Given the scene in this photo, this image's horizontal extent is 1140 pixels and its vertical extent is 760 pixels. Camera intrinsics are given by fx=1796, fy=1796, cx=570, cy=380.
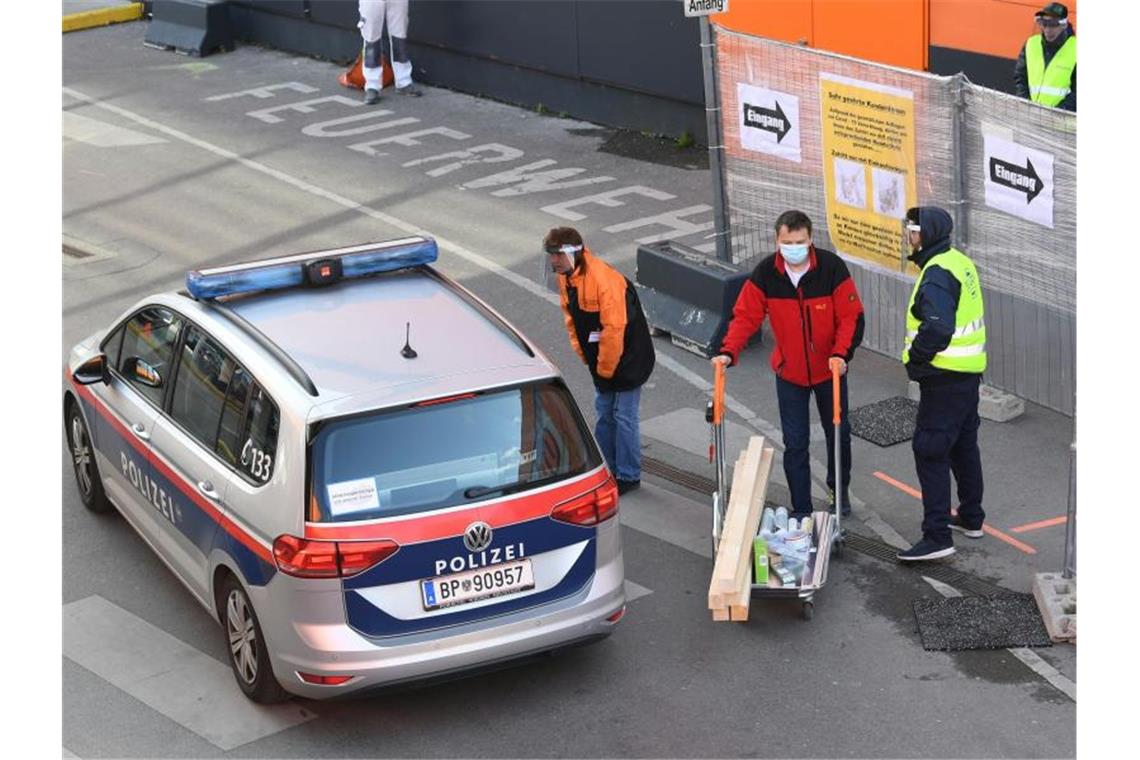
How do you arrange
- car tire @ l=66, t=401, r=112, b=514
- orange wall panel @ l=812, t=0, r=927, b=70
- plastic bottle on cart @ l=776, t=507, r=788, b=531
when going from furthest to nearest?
orange wall panel @ l=812, t=0, r=927, b=70 < car tire @ l=66, t=401, r=112, b=514 < plastic bottle on cart @ l=776, t=507, r=788, b=531

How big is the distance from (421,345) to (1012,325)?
15.3ft

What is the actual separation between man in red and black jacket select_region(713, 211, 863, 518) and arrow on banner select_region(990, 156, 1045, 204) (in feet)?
6.75

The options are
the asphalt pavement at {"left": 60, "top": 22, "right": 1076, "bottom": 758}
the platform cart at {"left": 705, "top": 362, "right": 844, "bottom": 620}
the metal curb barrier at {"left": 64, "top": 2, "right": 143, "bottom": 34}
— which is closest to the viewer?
the asphalt pavement at {"left": 60, "top": 22, "right": 1076, "bottom": 758}

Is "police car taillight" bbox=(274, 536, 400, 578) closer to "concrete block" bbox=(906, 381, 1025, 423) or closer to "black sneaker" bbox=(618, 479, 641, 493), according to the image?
"black sneaker" bbox=(618, 479, 641, 493)

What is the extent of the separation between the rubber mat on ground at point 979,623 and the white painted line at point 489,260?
2.75ft

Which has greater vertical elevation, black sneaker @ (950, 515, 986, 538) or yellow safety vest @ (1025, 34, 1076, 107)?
yellow safety vest @ (1025, 34, 1076, 107)

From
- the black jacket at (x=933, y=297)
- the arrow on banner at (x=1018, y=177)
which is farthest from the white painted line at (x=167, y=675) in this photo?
the arrow on banner at (x=1018, y=177)

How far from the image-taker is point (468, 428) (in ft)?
26.4

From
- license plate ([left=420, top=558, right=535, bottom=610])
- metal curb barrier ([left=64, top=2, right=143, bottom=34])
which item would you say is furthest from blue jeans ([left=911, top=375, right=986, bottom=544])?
metal curb barrier ([left=64, top=2, right=143, bottom=34])

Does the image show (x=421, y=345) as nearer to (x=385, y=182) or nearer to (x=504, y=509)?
(x=504, y=509)

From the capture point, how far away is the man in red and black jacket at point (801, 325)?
9.48 m

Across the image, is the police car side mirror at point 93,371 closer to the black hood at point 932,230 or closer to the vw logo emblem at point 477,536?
the vw logo emblem at point 477,536

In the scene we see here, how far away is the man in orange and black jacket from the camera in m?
10.0

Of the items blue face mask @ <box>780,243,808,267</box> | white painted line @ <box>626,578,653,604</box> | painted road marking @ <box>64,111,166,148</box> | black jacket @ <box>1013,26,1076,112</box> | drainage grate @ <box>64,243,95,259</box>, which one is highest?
black jacket @ <box>1013,26,1076,112</box>
